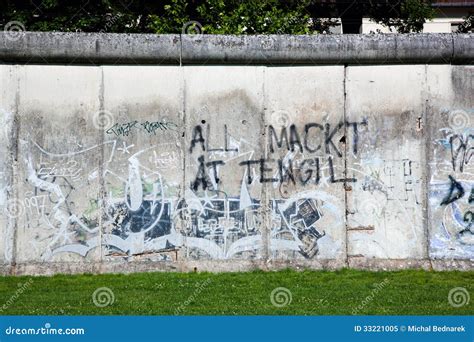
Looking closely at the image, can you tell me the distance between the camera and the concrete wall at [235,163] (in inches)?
450

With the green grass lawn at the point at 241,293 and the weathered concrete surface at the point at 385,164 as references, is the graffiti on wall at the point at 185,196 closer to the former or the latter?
the weathered concrete surface at the point at 385,164

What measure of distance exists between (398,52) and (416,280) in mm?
3217

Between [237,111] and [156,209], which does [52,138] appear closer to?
[156,209]

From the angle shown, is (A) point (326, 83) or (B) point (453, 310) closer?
(B) point (453, 310)

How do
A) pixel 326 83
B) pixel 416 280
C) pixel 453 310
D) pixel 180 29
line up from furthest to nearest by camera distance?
pixel 180 29, pixel 326 83, pixel 416 280, pixel 453 310

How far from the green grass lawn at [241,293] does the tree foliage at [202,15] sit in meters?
5.86

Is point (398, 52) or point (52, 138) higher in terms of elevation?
point (398, 52)

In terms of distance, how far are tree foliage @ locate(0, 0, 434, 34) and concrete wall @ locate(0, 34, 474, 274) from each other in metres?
3.85

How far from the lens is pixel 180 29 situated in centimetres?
1733

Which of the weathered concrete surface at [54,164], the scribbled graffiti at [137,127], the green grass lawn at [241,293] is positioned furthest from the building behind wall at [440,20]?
the green grass lawn at [241,293]

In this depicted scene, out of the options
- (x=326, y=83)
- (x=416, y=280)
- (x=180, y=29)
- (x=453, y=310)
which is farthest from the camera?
(x=180, y=29)

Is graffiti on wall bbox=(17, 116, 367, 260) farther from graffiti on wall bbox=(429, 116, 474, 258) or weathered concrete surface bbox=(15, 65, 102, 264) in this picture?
graffiti on wall bbox=(429, 116, 474, 258)

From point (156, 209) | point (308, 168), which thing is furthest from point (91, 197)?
point (308, 168)

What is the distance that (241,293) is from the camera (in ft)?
33.0
